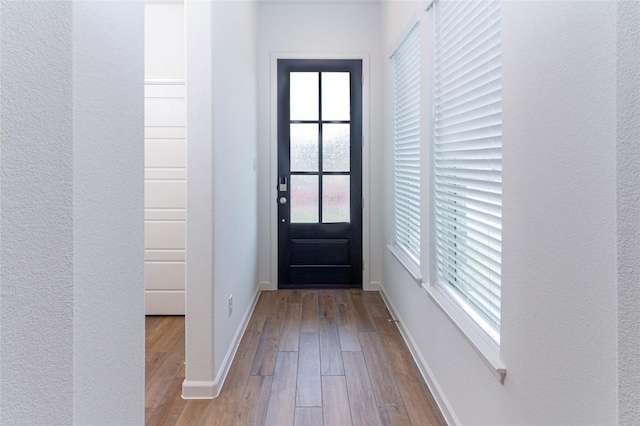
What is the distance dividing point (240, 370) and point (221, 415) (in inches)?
18.7

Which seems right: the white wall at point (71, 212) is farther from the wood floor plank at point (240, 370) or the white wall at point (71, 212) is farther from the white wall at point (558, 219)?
the white wall at point (558, 219)

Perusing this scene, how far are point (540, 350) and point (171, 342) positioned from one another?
244cm

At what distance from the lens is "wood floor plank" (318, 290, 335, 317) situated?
11.5 ft

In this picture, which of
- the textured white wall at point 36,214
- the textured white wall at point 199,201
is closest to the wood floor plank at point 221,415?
the textured white wall at point 199,201

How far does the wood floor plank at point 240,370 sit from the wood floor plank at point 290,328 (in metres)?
0.18

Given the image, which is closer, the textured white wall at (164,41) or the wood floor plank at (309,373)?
the wood floor plank at (309,373)

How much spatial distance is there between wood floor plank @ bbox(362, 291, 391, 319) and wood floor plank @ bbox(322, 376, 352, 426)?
1165 mm

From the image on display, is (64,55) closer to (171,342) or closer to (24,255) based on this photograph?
(24,255)

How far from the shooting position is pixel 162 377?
Answer: 2361 mm

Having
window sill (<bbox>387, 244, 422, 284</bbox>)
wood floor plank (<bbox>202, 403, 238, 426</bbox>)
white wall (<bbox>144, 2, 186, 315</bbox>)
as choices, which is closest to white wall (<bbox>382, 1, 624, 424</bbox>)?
window sill (<bbox>387, 244, 422, 284</bbox>)

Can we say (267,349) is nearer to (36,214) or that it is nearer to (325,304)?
(325,304)

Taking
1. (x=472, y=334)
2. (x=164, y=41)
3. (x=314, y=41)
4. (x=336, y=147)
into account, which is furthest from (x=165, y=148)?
(x=472, y=334)

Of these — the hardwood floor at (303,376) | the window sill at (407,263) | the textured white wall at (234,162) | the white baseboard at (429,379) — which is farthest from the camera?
the window sill at (407,263)

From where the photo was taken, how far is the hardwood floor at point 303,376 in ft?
6.48
